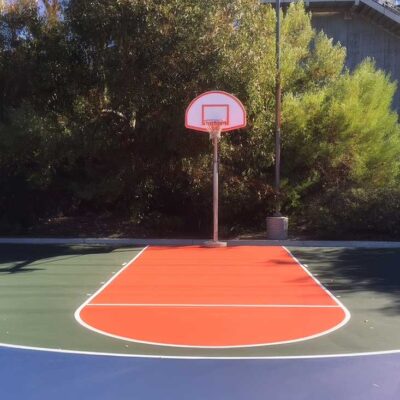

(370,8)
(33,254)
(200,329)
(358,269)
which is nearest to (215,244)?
(358,269)

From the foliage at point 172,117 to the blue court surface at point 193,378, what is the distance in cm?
1053

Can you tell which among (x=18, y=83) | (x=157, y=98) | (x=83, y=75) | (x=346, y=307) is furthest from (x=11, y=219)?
(x=346, y=307)

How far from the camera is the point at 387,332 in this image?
708cm

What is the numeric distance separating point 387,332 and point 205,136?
32.8 ft

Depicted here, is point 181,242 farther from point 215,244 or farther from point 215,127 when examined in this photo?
point 215,127

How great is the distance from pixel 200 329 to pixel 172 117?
372 inches

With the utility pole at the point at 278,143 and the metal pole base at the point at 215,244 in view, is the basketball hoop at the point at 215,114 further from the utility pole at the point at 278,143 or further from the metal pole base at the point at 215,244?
the utility pole at the point at 278,143

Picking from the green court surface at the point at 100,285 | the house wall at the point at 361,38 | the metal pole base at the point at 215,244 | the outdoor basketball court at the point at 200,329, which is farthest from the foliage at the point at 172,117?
the house wall at the point at 361,38

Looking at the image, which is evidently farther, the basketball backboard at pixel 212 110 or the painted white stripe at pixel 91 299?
the basketball backboard at pixel 212 110

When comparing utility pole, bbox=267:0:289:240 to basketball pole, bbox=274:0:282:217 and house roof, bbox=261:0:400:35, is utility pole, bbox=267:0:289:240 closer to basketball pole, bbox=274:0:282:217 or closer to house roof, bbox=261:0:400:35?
basketball pole, bbox=274:0:282:217

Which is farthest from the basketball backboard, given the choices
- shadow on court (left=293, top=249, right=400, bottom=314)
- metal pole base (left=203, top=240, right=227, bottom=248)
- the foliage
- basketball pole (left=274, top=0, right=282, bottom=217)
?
shadow on court (left=293, top=249, right=400, bottom=314)

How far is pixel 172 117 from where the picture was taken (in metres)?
15.8

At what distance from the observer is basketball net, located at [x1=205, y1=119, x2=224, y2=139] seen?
50.0 feet

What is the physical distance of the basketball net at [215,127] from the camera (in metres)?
15.2
